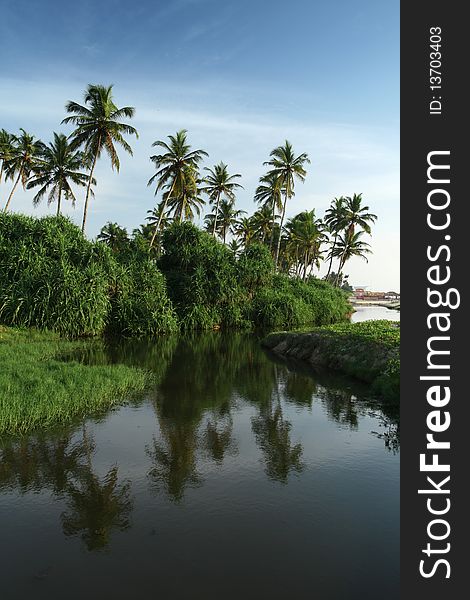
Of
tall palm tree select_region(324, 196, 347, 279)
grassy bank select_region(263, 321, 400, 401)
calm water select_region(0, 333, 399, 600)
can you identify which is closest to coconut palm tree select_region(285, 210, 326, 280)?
tall palm tree select_region(324, 196, 347, 279)

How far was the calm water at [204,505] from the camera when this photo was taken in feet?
18.1

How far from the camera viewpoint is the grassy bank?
15648 mm

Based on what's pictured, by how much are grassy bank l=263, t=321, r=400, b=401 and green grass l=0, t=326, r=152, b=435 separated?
9031mm

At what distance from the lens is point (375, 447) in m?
10.7

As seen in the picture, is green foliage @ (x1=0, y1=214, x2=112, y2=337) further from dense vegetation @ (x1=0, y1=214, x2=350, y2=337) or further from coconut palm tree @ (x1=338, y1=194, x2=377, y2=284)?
coconut palm tree @ (x1=338, y1=194, x2=377, y2=284)

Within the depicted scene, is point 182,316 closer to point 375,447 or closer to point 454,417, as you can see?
point 375,447

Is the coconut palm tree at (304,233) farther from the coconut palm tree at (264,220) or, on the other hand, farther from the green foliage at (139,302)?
the green foliage at (139,302)

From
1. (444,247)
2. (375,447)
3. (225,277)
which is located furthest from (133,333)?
(444,247)

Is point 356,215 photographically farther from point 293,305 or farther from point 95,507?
point 95,507

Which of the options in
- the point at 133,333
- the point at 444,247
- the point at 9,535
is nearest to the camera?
the point at 444,247

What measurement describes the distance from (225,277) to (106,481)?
102ft

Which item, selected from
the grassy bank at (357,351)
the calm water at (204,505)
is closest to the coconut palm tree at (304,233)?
the grassy bank at (357,351)

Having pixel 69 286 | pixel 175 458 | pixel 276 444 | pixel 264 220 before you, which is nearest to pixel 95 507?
pixel 175 458

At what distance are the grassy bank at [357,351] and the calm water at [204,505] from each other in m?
1.93
